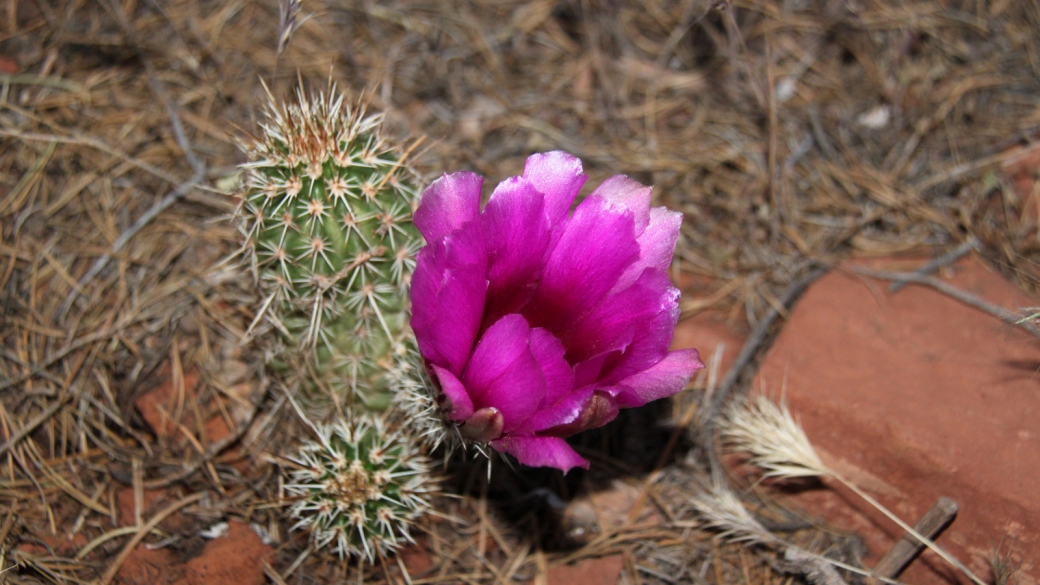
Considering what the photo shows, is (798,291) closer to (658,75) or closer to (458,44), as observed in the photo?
(658,75)

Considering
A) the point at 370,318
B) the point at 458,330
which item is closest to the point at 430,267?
the point at 458,330

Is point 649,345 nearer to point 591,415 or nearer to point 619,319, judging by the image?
point 619,319

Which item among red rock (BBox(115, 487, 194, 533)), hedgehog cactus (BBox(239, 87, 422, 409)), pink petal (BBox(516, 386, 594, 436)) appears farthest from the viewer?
red rock (BBox(115, 487, 194, 533))

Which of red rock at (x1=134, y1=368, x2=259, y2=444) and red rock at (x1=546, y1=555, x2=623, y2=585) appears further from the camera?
red rock at (x1=134, y1=368, x2=259, y2=444)

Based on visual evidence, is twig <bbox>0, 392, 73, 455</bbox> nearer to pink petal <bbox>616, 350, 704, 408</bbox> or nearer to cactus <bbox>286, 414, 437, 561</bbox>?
cactus <bbox>286, 414, 437, 561</bbox>

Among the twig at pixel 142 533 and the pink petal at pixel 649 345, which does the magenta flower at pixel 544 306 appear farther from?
the twig at pixel 142 533

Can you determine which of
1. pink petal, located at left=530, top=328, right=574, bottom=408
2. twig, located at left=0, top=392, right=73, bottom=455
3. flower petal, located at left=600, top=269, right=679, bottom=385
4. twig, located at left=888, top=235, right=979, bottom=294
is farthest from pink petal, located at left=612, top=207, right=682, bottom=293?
twig, located at left=0, top=392, right=73, bottom=455

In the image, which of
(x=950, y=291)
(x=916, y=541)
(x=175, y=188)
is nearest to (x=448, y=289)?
(x=916, y=541)
